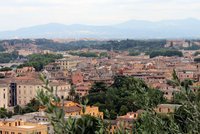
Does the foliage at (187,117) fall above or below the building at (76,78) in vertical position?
above

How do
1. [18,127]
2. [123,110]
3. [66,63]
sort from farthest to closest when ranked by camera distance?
[66,63] → [123,110] → [18,127]

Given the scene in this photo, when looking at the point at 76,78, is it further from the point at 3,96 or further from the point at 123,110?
the point at 123,110

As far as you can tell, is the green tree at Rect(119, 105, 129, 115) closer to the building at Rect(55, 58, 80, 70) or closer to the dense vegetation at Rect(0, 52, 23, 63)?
Result: the building at Rect(55, 58, 80, 70)

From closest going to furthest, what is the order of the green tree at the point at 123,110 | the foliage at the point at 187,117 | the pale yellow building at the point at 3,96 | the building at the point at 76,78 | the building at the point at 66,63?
1. the foliage at the point at 187,117
2. the green tree at the point at 123,110
3. the pale yellow building at the point at 3,96
4. the building at the point at 76,78
5. the building at the point at 66,63

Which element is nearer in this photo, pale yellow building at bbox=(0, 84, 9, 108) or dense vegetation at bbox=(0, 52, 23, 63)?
pale yellow building at bbox=(0, 84, 9, 108)

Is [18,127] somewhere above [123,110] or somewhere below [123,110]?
above

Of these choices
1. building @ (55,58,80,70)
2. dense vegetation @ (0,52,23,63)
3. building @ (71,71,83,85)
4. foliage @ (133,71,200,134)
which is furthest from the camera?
dense vegetation @ (0,52,23,63)

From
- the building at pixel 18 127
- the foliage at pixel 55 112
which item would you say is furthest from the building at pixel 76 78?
the foliage at pixel 55 112

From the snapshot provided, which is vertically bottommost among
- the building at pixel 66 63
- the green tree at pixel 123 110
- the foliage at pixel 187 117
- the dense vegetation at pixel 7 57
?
the dense vegetation at pixel 7 57

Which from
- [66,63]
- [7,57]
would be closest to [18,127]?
[66,63]

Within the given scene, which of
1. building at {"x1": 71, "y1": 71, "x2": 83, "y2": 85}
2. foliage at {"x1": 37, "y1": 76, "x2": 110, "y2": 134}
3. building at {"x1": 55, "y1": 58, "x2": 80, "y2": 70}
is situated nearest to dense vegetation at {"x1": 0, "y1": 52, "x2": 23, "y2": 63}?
building at {"x1": 55, "y1": 58, "x2": 80, "y2": 70}

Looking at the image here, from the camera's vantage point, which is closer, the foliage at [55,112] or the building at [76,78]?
the foliage at [55,112]

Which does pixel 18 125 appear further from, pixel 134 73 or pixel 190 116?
pixel 134 73

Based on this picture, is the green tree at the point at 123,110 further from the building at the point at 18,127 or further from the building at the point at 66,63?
the building at the point at 66,63
